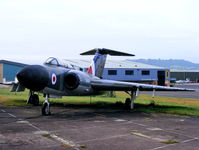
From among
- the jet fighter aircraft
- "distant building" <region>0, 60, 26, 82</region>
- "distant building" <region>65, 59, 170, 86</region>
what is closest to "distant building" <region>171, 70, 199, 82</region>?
"distant building" <region>65, 59, 170, 86</region>

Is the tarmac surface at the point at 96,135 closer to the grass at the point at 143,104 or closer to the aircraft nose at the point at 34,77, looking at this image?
the aircraft nose at the point at 34,77

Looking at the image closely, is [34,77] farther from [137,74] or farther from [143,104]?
[137,74]

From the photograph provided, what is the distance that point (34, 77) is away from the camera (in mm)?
12906

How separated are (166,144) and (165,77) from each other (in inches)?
2704

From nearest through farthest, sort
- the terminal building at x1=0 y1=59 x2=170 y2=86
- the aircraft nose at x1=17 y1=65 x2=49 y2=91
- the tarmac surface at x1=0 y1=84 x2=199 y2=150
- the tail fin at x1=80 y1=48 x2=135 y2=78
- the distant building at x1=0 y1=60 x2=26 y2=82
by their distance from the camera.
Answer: the tarmac surface at x1=0 y1=84 x2=199 y2=150 → the aircraft nose at x1=17 y1=65 x2=49 y2=91 → the tail fin at x1=80 y1=48 x2=135 y2=78 → the distant building at x1=0 y1=60 x2=26 y2=82 → the terminal building at x1=0 y1=59 x2=170 y2=86

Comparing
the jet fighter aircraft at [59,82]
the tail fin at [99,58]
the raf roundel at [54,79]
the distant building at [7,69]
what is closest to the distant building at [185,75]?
the distant building at [7,69]

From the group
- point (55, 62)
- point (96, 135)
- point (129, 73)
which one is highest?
point (129, 73)

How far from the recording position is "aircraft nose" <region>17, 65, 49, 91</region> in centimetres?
1284

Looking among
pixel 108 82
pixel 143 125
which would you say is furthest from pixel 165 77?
pixel 143 125

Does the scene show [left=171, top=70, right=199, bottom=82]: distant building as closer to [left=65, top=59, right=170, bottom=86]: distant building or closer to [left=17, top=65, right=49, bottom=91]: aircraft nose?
[left=65, top=59, right=170, bottom=86]: distant building

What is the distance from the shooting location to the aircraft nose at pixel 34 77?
1284 centimetres

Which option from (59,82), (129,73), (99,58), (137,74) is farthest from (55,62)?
(137,74)

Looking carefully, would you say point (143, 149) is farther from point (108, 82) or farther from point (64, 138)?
point (108, 82)

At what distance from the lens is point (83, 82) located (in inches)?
634
